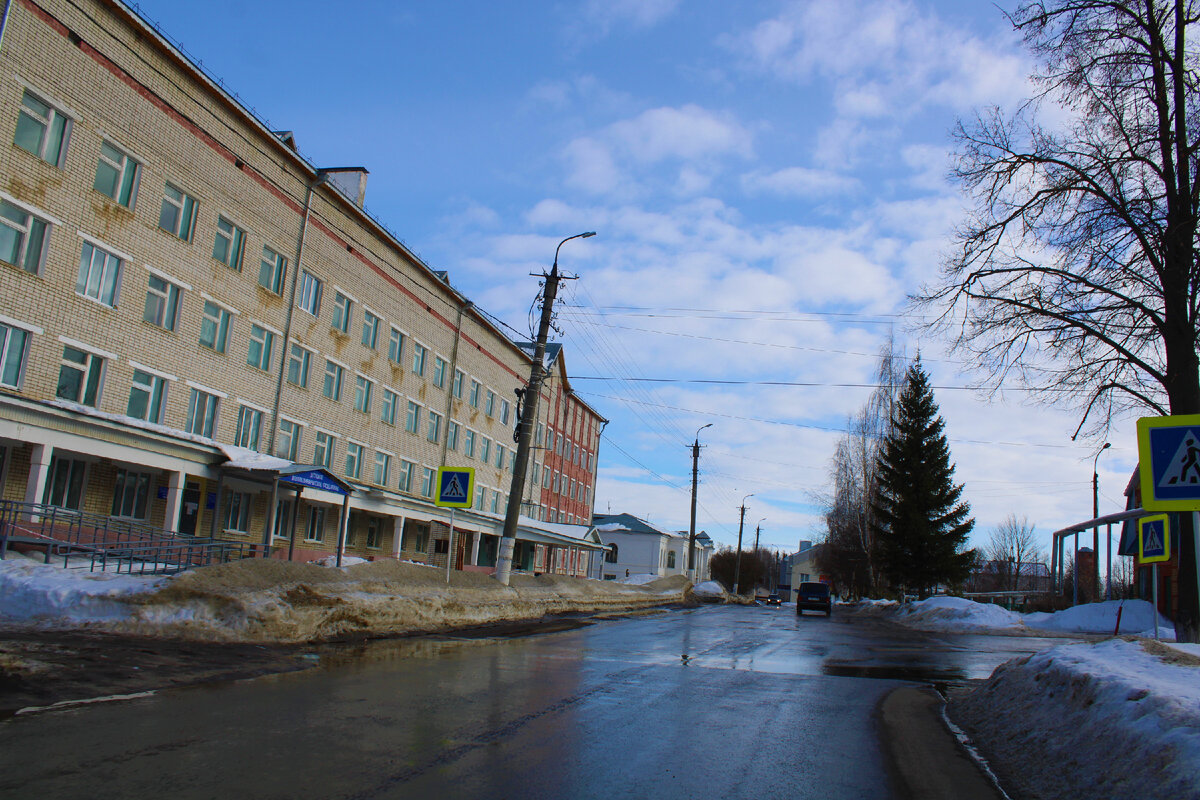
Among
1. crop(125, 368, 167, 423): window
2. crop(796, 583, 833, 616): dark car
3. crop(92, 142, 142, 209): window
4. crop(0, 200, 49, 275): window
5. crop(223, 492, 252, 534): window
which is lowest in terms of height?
crop(796, 583, 833, 616): dark car

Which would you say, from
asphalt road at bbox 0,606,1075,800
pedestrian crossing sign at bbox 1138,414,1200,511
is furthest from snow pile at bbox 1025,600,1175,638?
asphalt road at bbox 0,606,1075,800

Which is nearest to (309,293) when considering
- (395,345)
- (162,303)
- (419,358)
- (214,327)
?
(214,327)

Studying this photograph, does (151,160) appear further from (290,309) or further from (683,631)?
(683,631)

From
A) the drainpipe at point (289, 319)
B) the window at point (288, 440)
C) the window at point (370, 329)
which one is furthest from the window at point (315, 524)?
the window at point (370, 329)

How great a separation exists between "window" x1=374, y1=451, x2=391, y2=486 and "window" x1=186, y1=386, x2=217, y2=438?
11.3m

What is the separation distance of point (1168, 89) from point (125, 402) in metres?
26.3

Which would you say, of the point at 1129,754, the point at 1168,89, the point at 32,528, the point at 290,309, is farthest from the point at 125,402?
the point at 1168,89

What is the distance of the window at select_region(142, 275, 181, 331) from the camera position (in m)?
Answer: 24.3

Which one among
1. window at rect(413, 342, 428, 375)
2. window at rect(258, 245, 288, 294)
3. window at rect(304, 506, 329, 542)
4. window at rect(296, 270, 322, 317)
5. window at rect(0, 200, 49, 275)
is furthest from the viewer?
window at rect(413, 342, 428, 375)

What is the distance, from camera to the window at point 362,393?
35.8 m

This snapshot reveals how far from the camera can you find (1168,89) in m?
16.3

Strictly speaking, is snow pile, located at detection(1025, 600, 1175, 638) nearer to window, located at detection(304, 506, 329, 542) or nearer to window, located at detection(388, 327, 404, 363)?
window, located at detection(304, 506, 329, 542)

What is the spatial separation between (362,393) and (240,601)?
2508 centimetres

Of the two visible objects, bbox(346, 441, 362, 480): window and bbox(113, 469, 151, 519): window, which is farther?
bbox(346, 441, 362, 480): window
